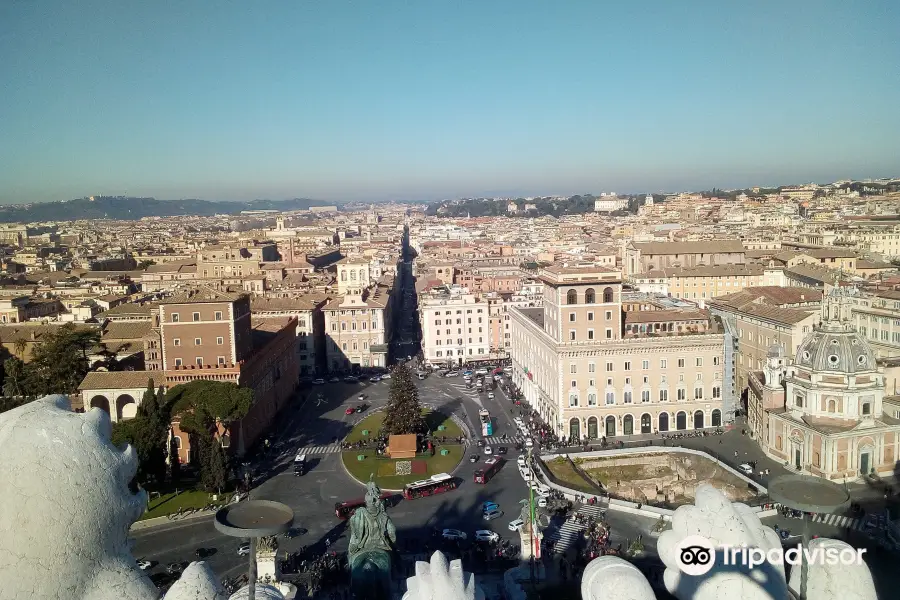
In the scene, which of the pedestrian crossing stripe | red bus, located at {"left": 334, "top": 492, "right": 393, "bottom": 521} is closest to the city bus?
red bus, located at {"left": 334, "top": 492, "right": 393, "bottom": 521}

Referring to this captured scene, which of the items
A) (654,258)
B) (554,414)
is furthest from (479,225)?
(554,414)

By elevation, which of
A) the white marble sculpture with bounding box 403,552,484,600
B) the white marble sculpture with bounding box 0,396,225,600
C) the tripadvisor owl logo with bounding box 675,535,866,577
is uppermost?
the white marble sculpture with bounding box 0,396,225,600

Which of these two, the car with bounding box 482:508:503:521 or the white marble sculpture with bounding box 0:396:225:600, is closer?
the white marble sculpture with bounding box 0:396:225:600

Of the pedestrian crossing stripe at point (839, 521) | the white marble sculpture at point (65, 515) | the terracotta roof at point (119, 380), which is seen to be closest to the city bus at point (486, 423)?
the pedestrian crossing stripe at point (839, 521)

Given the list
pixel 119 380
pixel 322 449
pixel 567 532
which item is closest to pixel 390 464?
pixel 322 449

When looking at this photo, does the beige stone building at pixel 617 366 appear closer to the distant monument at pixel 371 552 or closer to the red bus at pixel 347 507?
the red bus at pixel 347 507

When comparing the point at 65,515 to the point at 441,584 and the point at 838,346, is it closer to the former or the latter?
the point at 441,584

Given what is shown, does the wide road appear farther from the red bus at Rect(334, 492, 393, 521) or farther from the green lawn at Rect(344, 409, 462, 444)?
the green lawn at Rect(344, 409, 462, 444)
